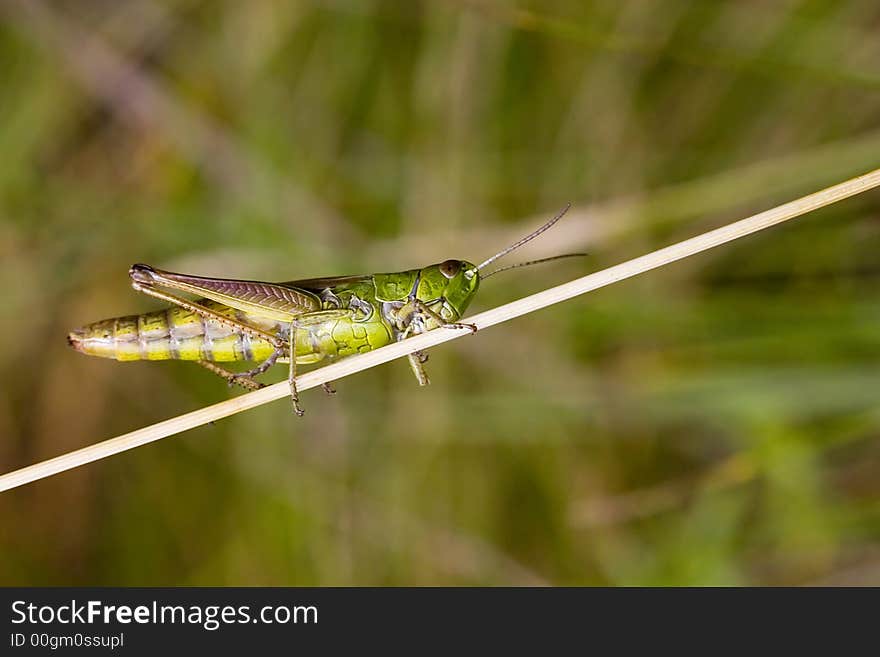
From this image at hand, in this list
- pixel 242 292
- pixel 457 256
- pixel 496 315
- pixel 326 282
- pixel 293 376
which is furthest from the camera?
pixel 457 256

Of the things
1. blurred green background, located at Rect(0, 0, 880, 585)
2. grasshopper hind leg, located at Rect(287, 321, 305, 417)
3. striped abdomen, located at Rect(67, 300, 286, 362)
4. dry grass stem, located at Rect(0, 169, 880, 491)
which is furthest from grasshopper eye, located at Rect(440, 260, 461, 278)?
blurred green background, located at Rect(0, 0, 880, 585)

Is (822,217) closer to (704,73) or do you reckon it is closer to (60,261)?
(704,73)

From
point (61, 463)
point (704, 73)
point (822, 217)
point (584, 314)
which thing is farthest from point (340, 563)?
point (704, 73)

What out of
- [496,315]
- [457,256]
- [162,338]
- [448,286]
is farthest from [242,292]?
[457,256]

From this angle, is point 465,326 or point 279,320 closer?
point 465,326

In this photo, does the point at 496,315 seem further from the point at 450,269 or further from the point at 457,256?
the point at 457,256
